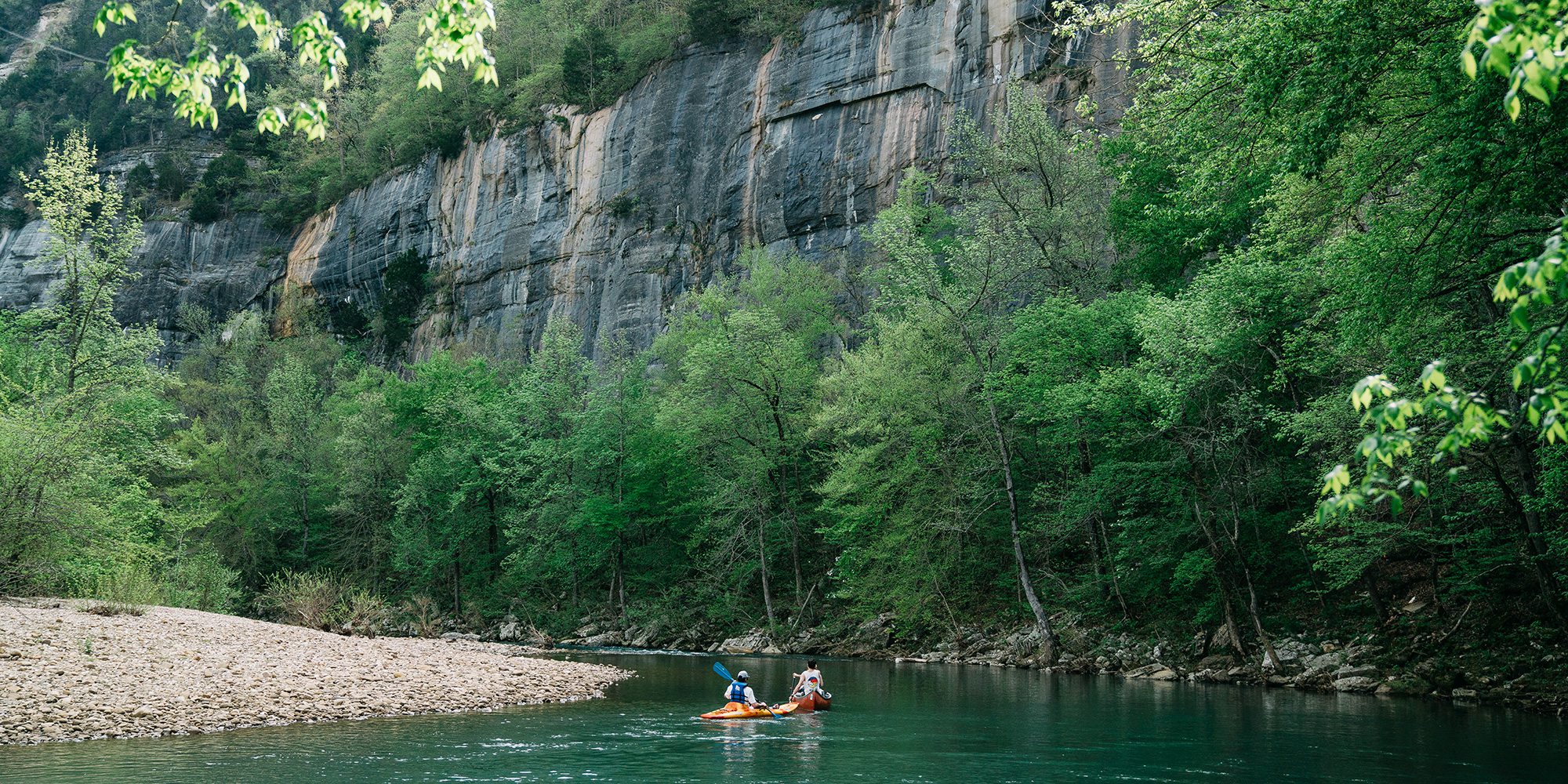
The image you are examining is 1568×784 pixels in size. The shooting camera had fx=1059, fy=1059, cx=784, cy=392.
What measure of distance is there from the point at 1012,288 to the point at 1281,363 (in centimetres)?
1183

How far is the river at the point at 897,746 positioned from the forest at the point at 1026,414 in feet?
10.5

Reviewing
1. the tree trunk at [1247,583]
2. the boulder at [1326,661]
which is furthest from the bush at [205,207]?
the boulder at [1326,661]

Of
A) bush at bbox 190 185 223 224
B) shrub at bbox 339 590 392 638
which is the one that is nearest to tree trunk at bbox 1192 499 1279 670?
shrub at bbox 339 590 392 638

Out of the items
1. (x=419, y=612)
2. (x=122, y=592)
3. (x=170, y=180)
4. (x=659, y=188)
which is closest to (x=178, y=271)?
(x=170, y=180)

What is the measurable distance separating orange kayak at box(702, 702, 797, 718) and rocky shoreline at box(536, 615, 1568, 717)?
9.76m

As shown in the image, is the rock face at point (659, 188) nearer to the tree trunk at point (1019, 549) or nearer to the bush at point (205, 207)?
the bush at point (205, 207)

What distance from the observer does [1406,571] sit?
21969 mm

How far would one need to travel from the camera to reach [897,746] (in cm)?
1411

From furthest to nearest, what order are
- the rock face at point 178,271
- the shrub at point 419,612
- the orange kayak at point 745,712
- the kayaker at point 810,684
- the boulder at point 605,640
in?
the rock face at point 178,271 < the shrub at point 419,612 < the boulder at point 605,640 < the kayaker at point 810,684 < the orange kayak at point 745,712

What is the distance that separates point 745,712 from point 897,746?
Result: 12.0 feet

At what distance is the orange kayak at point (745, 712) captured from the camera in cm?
1689

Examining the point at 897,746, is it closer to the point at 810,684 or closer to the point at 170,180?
the point at 810,684

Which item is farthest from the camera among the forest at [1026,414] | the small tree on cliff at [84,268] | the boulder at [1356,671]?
the small tree on cliff at [84,268]

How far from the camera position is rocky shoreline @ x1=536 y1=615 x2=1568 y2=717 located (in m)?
17.3
